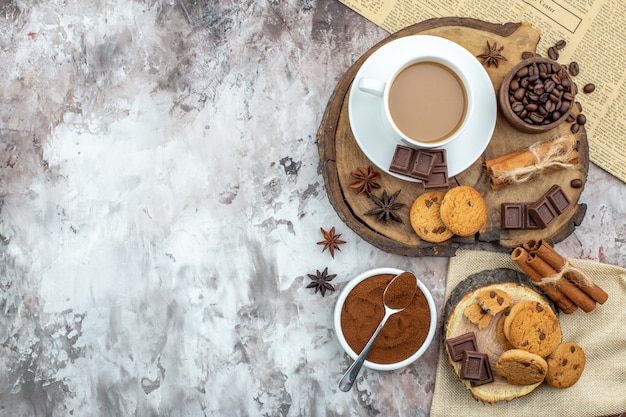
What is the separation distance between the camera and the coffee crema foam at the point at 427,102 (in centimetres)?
176

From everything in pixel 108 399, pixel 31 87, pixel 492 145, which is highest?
pixel 492 145

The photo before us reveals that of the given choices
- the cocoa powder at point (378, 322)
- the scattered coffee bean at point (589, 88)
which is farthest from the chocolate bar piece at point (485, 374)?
the scattered coffee bean at point (589, 88)

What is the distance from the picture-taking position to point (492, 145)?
1.88 metres

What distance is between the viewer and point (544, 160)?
1.83 m

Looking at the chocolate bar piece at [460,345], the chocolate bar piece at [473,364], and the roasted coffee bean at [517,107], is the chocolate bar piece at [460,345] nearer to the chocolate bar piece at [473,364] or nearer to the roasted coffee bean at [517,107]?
the chocolate bar piece at [473,364]

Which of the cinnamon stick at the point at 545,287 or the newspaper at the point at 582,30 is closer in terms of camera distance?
the cinnamon stick at the point at 545,287

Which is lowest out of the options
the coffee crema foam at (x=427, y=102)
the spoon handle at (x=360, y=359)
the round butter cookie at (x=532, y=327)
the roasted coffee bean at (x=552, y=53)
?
the spoon handle at (x=360, y=359)

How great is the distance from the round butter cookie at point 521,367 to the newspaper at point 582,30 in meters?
0.80

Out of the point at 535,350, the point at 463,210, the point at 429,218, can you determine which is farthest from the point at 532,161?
the point at 535,350

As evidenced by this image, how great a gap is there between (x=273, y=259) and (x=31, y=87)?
1100 millimetres

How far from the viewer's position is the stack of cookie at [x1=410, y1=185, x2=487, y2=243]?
72.6 inches

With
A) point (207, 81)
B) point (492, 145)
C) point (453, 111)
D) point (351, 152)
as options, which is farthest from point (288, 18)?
point (492, 145)

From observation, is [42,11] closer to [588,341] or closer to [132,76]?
[132,76]

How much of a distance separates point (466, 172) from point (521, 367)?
670mm
